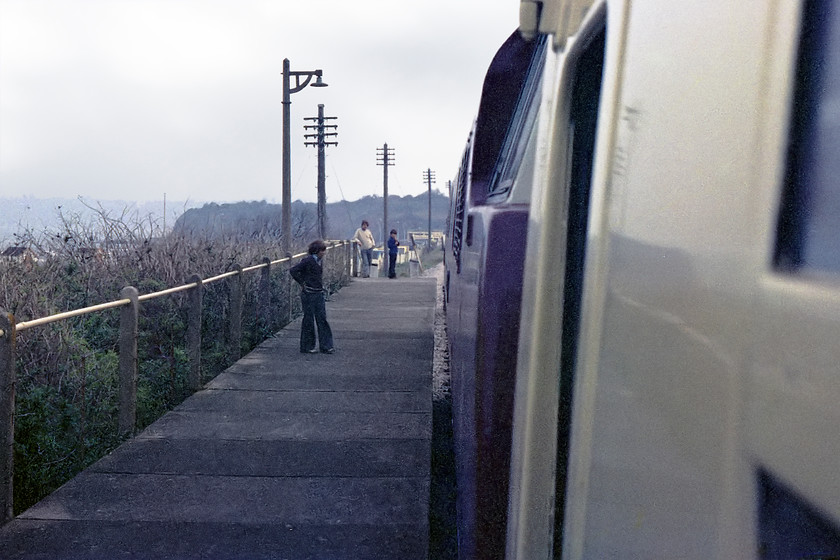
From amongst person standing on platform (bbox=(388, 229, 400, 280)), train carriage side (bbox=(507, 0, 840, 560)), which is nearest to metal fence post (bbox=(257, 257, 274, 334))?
train carriage side (bbox=(507, 0, 840, 560))

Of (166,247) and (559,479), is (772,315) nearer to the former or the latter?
(559,479)

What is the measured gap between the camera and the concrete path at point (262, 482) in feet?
14.0

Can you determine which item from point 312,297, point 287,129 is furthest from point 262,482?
point 287,129

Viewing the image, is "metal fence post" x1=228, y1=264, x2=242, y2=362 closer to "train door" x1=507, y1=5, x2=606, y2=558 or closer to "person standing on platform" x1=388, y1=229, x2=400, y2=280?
"train door" x1=507, y1=5, x2=606, y2=558

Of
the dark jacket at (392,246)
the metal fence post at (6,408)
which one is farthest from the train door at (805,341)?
the dark jacket at (392,246)

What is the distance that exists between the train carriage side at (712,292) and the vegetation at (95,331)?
4699 mm

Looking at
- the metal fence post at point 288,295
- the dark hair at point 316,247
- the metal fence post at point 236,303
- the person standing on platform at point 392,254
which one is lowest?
the person standing on platform at point 392,254

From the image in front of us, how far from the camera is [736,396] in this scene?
2.42 feet

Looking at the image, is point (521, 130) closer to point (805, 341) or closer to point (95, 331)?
point (805, 341)

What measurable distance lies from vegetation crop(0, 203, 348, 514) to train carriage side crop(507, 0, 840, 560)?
4.70 metres

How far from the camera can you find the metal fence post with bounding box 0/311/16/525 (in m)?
4.40

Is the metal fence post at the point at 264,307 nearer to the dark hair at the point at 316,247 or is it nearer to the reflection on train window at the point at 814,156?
the dark hair at the point at 316,247

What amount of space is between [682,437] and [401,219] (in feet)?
576

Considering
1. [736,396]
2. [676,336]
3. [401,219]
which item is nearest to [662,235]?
Result: [676,336]
